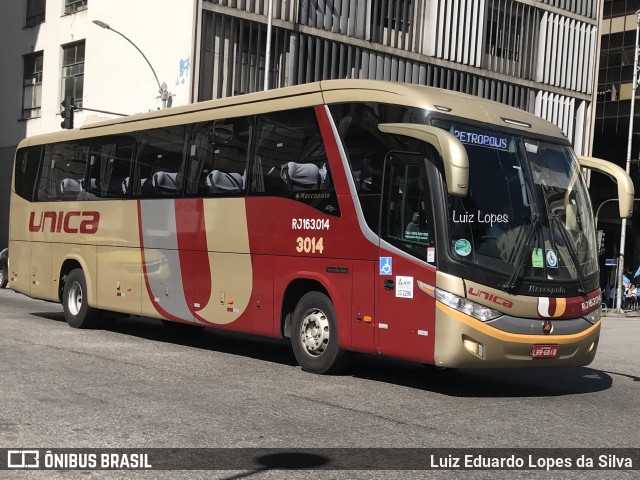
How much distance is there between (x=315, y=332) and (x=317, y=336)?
60 millimetres

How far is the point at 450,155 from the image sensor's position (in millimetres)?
9766

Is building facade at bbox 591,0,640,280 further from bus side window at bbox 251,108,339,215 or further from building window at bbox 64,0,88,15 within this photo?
Answer: bus side window at bbox 251,108,339,215

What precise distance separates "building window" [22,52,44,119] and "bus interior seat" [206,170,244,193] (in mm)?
31010

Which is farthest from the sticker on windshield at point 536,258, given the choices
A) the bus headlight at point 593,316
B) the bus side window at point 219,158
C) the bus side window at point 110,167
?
the bus side window at point 110,167

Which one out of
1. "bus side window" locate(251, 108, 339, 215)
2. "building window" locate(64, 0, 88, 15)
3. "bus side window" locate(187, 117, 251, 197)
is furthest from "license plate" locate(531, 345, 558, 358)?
"building window" locate(64, 0, 88, 15)

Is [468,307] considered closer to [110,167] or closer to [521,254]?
[521,254]

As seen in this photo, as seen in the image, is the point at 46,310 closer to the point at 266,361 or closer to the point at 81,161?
the point at 81,161

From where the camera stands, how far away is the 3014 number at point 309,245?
38.9 feet

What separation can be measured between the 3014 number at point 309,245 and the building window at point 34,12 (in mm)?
34250

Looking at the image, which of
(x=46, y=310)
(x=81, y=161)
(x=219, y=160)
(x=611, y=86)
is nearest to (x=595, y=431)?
(x=219, y=160)

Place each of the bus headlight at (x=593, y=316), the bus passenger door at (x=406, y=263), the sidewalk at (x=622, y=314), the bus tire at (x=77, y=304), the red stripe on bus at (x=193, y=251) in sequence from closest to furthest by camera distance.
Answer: the bus passenger door at (x=406, y=263)
the bus headlight at (x=593, y=316)
the red stripe on bus at (x=193, y=251)
the bus tire at (x=77, y=304)
the sidewalk at (x=622, y=314)

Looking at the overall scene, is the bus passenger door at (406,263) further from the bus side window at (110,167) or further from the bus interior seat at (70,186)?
the bus interior seat at (70,186)

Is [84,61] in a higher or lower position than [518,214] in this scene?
higher

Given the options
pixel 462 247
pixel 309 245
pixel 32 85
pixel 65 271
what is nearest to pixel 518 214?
pixel 462 247
